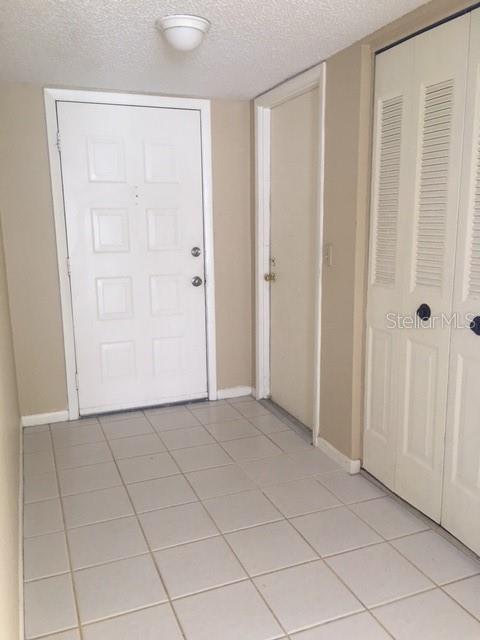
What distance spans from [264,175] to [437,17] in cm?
163

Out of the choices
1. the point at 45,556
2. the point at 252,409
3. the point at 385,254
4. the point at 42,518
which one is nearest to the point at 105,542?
the point at 45,556

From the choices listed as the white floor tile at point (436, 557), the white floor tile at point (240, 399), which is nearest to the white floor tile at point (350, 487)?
the white floor tile at point (436, 557)

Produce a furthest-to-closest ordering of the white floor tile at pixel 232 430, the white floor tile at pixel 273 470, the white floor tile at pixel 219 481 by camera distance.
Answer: the white floor tile at pixel 232 430, the white floor tile at pixel 273 470, the white floor tile at pixel 219 481

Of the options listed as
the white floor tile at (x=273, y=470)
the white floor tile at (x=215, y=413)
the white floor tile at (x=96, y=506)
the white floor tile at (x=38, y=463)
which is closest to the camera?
the white floor tile at (x=96, y=506)

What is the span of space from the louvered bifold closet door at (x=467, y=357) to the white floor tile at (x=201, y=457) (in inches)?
47.7

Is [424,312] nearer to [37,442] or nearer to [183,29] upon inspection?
[183,29]

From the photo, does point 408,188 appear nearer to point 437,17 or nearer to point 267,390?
point 437,17

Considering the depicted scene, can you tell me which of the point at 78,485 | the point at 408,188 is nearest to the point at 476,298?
the point at 408,188

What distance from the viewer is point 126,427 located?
3.35 m

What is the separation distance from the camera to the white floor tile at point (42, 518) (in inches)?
88.6

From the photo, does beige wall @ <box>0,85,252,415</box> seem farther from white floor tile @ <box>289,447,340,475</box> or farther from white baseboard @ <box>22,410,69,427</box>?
white floor tile @ <box>289,447,340,475</box>

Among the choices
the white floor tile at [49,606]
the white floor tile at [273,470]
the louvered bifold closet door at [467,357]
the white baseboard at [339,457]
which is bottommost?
the white floor tile at [49,606]

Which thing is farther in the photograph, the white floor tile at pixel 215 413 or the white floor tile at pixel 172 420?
the white floor tile at pixel 215 413

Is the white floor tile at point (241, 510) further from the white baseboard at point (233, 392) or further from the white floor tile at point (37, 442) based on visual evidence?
the white baseboard at point (233, 392)
